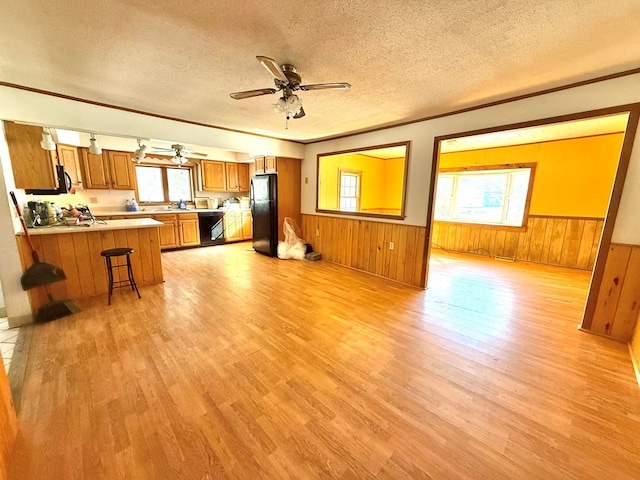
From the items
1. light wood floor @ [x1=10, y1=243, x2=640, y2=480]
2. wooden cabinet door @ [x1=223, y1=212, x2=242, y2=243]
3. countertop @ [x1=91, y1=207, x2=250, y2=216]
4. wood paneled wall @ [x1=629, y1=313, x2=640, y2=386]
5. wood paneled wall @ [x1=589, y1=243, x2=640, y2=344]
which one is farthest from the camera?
wooden cabinet door @ [x1=223, y1=212, x2=242, y2=243]

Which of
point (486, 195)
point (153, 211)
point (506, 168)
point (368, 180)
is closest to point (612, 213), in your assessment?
point (506, 168)

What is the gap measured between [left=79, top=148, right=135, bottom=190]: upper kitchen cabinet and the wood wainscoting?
25.0ft

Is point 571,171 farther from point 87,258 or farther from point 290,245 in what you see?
point 87,258

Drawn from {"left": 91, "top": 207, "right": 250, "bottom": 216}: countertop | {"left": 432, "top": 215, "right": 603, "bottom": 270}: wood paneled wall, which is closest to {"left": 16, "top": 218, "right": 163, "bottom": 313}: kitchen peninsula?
{"left": 91, "top": 207, "right": 250, "bottom": 216}: countertop

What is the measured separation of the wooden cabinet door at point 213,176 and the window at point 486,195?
17.7 ft

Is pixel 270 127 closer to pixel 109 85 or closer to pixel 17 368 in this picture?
pixel 109 85

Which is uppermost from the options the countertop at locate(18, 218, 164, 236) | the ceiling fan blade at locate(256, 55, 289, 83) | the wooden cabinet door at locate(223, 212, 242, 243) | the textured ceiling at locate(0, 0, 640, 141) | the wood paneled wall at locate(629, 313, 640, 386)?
the textured ceiling at locate(0, 0, 640, 141)

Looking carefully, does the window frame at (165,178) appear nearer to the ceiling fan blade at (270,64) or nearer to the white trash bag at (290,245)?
the white trash bag at (290,245)

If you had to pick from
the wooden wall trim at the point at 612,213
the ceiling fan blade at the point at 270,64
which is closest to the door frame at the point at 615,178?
the wooden wall trim at the point at 612,213

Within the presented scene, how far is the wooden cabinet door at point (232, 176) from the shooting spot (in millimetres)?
6789

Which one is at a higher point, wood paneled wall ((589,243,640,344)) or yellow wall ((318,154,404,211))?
yellow wall ((318,154,404,211))

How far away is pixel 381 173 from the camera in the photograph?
723 cm

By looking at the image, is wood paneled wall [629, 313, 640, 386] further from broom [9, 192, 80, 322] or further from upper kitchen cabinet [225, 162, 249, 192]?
upper kitchen cabinet [225, 162, 249, 192]

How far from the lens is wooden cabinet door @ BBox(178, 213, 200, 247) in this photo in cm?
589
